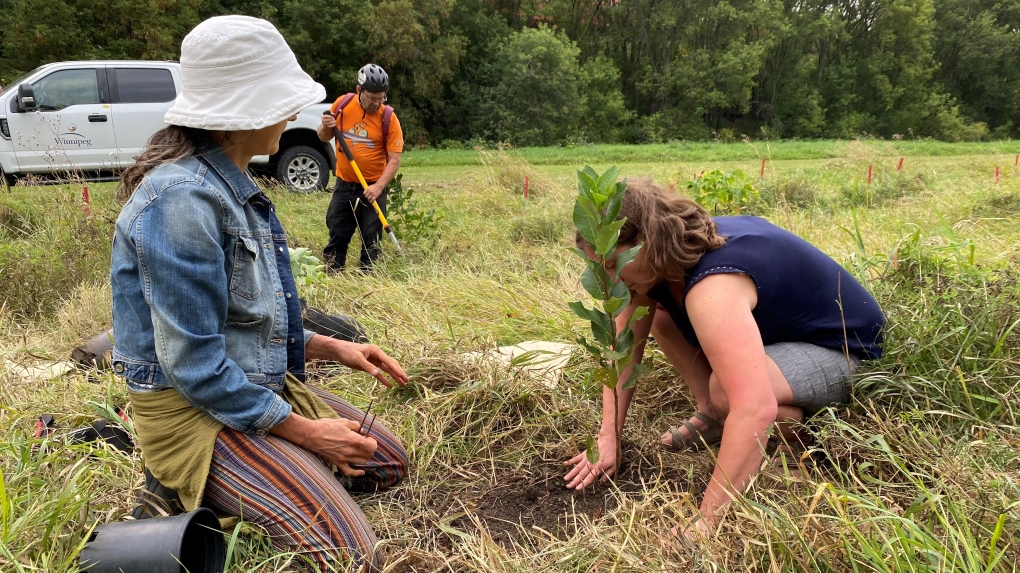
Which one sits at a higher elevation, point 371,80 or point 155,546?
point 371,80

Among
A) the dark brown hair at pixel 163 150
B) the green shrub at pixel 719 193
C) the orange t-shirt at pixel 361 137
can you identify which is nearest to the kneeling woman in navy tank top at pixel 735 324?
the dark brown hair at pixel 163 150

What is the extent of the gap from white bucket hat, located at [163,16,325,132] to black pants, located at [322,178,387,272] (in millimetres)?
3372

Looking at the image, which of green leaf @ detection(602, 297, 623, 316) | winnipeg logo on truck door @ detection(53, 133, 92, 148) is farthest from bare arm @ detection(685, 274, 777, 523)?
winnipeg logo on truck door @ detection(53, 133, 92, 148)

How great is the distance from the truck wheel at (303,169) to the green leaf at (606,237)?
7422 mm

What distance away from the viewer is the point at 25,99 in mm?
7422

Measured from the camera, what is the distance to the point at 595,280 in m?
1.71

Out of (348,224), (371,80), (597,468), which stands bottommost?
(348,224)

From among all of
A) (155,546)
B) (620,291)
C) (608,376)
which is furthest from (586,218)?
(155,546)

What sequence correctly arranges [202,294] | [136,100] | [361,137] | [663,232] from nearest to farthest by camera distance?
1. [202,294]
2. [663,232]
3. [361,137]
4. [136,100]

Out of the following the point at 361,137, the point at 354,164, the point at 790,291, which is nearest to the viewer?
the point at 790,291

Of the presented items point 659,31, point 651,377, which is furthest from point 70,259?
point 659,31

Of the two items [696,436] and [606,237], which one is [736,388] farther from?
[696,436]

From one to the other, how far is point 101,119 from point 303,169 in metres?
2.45

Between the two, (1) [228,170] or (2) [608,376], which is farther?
(2) [608,376]
